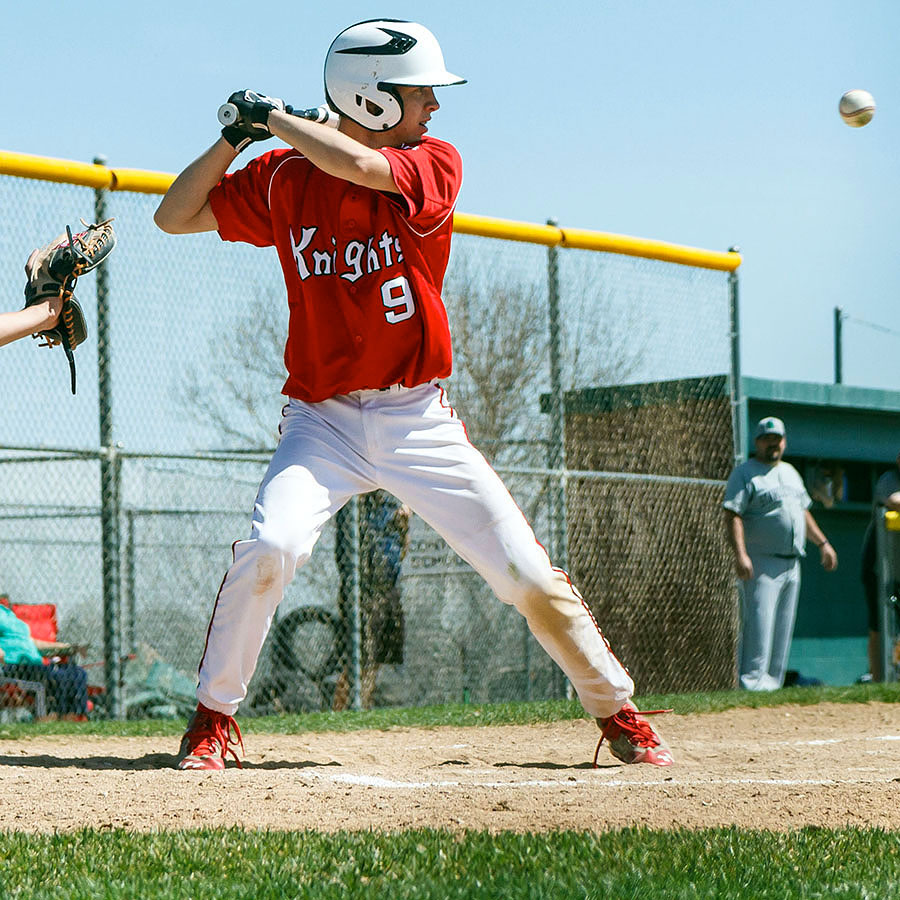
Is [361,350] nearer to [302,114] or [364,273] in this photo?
[364,273]

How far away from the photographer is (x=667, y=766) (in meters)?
4.71

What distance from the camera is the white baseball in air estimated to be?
9.09 metres

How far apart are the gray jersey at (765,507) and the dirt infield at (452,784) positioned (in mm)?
3544

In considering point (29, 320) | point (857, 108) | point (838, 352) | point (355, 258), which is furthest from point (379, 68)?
point (838, 352)

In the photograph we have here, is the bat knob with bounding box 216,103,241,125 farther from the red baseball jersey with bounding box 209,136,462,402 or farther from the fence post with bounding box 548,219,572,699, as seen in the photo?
the fence post with bounding box 548,219,572,699

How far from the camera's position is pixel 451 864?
9.53 ft

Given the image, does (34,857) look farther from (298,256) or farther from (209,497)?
(209,497)

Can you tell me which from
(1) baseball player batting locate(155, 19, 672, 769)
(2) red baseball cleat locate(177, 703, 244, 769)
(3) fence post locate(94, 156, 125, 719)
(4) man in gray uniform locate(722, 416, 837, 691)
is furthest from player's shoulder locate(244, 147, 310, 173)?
(4) man in gray uniform locate(722, 416, 837, 691)

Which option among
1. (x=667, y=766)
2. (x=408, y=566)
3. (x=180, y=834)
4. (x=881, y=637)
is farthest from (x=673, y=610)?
(x=180, y=834)

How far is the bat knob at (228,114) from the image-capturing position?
427 cm

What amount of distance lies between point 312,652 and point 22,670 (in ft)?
5.34

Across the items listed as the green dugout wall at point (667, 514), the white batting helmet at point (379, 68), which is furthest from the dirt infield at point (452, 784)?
the green dugout wall at point (667, 514)

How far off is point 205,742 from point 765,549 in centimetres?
581

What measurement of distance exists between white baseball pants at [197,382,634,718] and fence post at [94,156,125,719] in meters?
2.82
